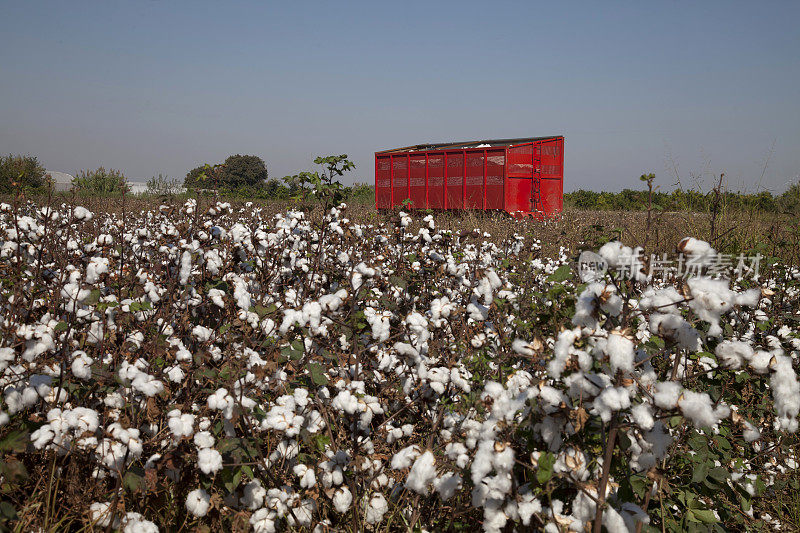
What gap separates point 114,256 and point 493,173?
14.0 metres

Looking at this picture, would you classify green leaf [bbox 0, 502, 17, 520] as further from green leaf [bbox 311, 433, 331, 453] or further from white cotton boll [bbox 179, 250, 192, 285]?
white cotton boll [bbox 179, 250, 192, 285]

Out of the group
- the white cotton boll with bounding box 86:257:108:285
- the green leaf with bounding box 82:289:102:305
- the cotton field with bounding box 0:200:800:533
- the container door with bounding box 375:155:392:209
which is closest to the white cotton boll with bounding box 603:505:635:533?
the cotton field with bounding box 0:200:800:533

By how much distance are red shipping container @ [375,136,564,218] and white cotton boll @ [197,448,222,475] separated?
44.9ft

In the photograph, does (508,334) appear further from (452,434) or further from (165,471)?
(165,471)

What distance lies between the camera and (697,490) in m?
2.69

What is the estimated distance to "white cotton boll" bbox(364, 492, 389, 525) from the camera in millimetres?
2287

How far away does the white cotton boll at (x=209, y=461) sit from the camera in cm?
181

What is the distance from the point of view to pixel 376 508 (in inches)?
90.3

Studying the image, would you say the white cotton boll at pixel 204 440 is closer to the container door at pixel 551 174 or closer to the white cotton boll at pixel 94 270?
Result: the white cotton boll at pixel 94 270

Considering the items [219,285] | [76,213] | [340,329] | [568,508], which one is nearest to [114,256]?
[76,213]

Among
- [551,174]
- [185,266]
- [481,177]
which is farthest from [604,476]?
[551,174]

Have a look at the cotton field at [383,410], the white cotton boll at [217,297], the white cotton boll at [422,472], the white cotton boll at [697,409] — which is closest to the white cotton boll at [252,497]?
the cotton field at [383,410]

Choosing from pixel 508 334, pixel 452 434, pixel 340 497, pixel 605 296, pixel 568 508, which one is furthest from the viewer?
pixel 508 334

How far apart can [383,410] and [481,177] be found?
48.6 feet
